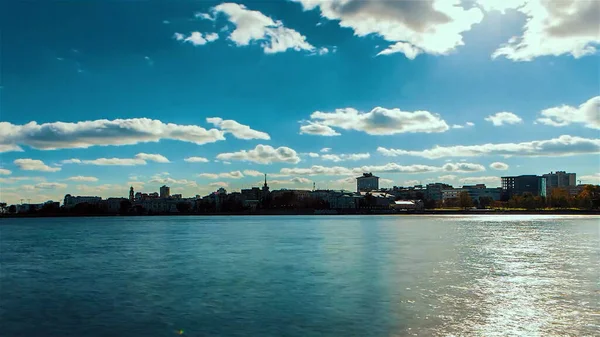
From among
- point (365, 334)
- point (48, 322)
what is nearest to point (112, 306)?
point (48, 322)

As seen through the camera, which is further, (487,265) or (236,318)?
(487,265)

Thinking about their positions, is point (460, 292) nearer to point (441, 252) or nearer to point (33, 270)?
point (441, 252)

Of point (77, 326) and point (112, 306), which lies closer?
point (77, 326)

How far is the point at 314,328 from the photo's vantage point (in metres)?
16.1

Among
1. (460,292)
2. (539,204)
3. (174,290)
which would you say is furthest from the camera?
(539,204)

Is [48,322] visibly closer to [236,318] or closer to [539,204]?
[236,318]

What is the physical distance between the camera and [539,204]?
19738cm

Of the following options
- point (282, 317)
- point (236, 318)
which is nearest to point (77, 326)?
point (236, 318)

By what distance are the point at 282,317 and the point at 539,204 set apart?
200 metres

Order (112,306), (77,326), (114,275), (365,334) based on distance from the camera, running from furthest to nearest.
Answer: (114,275)
(112,306)
(77,326)
(365,334)

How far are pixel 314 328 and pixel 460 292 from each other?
8.01m

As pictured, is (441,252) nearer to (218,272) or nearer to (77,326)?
(218,272)

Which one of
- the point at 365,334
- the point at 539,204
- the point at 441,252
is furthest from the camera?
the point at 539,204

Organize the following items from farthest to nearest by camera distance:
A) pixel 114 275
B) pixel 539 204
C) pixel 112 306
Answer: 1. pixel 539 204
2. pixel 114 275
3. pixel 112 306
